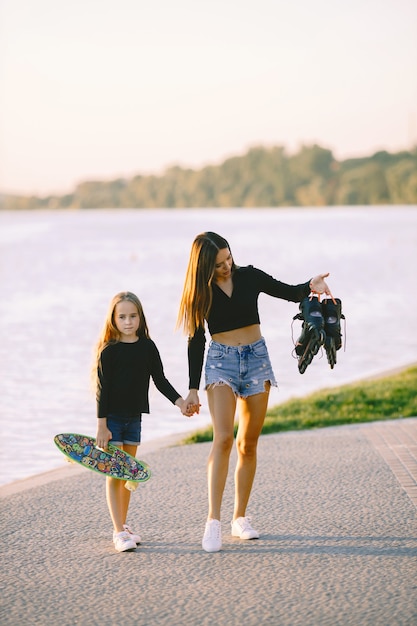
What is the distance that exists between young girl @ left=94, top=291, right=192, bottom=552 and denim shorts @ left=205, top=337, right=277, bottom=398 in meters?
0.24

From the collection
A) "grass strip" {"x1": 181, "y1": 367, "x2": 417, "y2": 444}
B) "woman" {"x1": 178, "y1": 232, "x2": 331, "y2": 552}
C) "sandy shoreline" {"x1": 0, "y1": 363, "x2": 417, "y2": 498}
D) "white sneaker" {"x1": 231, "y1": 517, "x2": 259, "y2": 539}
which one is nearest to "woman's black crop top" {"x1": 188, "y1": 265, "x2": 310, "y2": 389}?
"woman" {"x1": 178, "y1": 232, "x2": 331, "y2": 552}

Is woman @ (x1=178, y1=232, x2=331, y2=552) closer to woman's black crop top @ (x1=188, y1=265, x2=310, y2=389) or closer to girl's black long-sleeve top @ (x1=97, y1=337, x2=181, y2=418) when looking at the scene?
woman's black crop top @ (x1=188, y1=265, x2=310, y2=389)

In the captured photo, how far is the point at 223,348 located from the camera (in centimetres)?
580

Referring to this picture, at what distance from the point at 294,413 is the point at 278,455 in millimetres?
2210

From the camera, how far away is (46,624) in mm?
4641

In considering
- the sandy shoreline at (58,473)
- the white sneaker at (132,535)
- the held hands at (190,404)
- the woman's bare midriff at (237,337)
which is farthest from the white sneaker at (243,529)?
the sandy shoreline at (58,473)

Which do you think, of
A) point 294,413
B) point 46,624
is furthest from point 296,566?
point 294,413

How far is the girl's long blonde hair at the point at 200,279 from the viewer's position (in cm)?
A: 571

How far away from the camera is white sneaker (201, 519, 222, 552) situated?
18.5 feet

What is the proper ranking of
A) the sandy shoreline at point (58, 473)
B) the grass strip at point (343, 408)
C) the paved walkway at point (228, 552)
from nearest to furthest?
the paved walkway at point (228, 552), the sandy shoreline at point (58, 473), the grass strip at point (343, 408)

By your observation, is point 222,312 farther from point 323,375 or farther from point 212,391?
point 323,375

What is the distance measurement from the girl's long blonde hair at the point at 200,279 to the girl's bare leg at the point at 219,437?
375mm

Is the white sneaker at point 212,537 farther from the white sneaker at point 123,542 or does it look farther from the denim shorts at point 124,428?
the denim shorts at point 124,428

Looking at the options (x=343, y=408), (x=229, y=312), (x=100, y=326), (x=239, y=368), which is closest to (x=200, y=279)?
(x=229, y=312)
